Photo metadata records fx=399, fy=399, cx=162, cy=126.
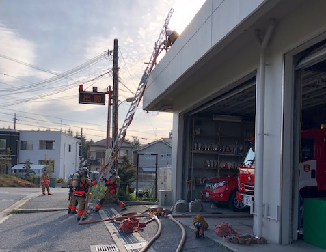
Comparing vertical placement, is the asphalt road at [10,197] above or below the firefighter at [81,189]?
below

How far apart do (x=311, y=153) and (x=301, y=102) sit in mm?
1408

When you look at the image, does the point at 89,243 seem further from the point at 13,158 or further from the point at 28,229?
the point at 13,158

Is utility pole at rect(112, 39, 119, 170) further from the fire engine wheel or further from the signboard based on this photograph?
the fire engine wheel

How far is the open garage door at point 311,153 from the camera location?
816 centimetres

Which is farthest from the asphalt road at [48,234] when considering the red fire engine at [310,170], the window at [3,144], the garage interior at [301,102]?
the window at [3,144]

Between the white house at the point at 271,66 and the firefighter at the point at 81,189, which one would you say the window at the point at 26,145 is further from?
the white house at the point at 271,66

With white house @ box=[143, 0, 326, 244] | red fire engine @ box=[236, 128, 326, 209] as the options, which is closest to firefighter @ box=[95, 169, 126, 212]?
white house @ box=[143, 0, 326, 244]

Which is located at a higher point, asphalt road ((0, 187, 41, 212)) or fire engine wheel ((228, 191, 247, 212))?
fire engine wheel ((228, 191, 247, 212))

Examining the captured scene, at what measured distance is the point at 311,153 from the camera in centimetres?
1001

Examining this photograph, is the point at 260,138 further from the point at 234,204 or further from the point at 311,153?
the point at 234,204

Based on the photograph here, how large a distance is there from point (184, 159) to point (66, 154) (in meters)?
48.9

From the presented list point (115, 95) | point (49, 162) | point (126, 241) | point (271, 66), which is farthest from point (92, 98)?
point (49, 162)

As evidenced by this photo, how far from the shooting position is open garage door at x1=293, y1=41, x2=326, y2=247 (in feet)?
26.8

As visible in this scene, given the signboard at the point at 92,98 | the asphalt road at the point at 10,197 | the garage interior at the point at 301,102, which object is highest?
the signboard at the point at 92,98
